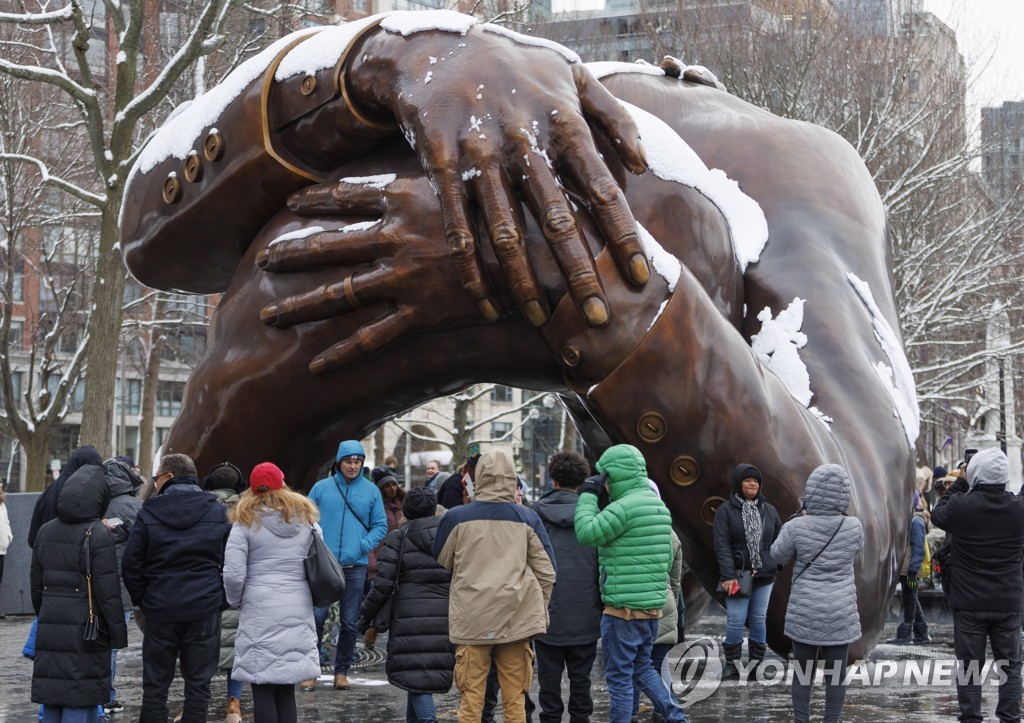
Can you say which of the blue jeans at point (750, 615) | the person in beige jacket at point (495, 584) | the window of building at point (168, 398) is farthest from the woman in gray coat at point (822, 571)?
the window of building at point (168, 398)

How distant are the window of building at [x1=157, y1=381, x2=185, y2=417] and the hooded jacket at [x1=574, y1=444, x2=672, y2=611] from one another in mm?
41480

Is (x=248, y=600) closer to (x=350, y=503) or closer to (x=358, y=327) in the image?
(x=358, y=327)

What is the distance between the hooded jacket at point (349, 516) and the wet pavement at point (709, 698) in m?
0.96

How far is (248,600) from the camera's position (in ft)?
19.4

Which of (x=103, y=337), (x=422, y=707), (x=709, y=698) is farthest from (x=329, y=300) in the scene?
(x=103, y=337)

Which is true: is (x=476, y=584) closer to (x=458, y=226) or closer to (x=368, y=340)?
(x=368, y=340)

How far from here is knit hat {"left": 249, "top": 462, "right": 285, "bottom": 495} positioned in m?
5.70

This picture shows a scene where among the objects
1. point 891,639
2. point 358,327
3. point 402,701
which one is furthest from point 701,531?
point 891,639

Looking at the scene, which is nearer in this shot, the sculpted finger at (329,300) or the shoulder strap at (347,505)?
the sculpted finger at (329,300)

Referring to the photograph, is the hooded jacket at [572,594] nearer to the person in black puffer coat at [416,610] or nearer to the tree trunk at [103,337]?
the person in black puffer coat at [416,610]

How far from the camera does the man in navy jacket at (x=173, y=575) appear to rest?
634cm

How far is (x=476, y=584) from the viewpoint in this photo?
5957mm

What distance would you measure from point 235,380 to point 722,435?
2103 millimetres

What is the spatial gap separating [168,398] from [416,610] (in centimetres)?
4715
